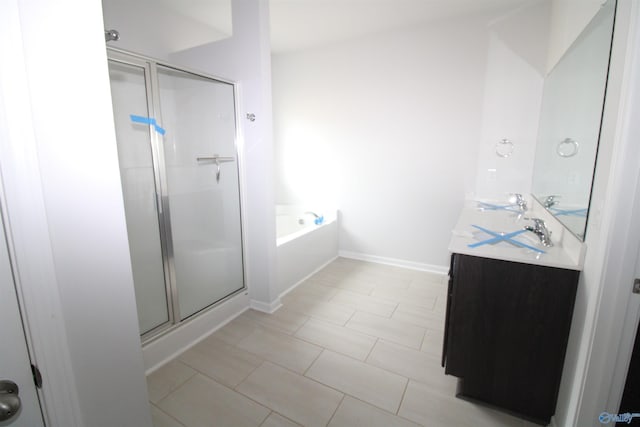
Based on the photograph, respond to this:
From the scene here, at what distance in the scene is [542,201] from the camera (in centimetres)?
219

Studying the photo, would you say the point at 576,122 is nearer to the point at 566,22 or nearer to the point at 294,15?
the point at 566,22

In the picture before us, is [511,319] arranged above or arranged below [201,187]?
below

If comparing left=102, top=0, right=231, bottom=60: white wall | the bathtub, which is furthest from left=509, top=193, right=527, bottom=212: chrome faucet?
left=102, top=0, right=231, bottom=60: white wall

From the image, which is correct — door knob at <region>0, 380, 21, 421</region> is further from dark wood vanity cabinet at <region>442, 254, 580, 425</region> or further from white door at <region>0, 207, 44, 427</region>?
dark wood vanity cabinet at <region>442, 254, 580, 425</region>

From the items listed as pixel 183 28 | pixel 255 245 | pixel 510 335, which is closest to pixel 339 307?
pixel 255 245

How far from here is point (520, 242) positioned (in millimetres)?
1657

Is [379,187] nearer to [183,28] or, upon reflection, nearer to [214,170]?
[214,170]

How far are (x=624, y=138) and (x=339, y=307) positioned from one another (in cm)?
216

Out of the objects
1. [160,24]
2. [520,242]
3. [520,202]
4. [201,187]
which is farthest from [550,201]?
[160,24]

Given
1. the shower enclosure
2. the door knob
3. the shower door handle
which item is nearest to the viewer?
the door knob

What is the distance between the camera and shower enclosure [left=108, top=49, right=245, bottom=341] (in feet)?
6.54

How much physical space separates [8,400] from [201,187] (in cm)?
190

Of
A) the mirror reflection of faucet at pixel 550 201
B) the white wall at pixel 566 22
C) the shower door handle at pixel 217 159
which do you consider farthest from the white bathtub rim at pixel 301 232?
the white wall at pixel 566 22

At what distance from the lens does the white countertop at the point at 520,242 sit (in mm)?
1396
